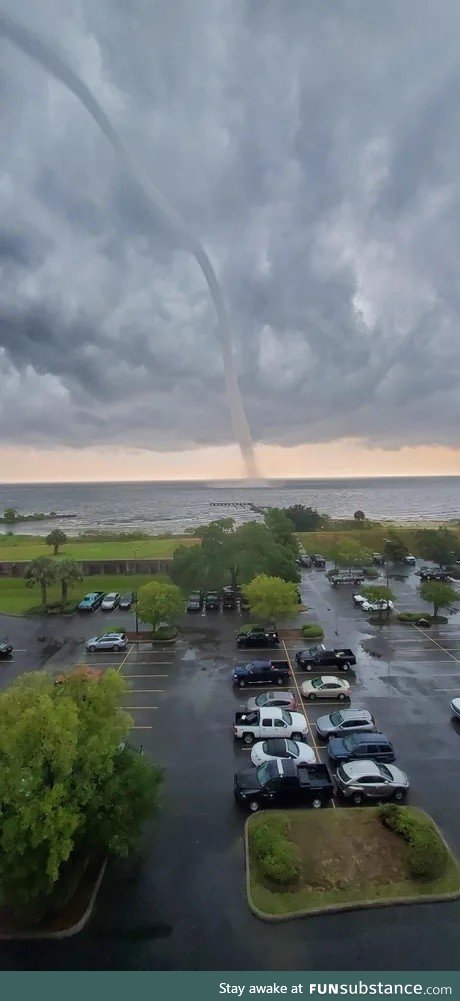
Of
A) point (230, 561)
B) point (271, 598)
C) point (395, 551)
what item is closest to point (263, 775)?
point (271, 598)

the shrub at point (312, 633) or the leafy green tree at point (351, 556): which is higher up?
the leafy green tree at point (351, 556)

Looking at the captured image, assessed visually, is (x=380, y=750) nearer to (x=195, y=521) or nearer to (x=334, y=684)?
(x=334, y=684)

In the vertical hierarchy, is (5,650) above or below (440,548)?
below

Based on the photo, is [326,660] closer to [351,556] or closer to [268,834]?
[268,834]

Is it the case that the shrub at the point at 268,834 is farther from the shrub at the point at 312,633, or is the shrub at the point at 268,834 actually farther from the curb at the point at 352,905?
the shrub at the point at 312,633

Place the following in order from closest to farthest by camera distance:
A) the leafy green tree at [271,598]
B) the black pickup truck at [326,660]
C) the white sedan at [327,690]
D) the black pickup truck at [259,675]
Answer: the white sedan at [327,690] < the black pickup truck at [259,675] < the black pickup truck at [326,660] < the leafy green tree at [271,598]

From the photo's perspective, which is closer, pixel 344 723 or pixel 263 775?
pixel 263 775

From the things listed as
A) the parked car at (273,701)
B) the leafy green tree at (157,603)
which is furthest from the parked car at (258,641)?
the parked car at (273,701)
